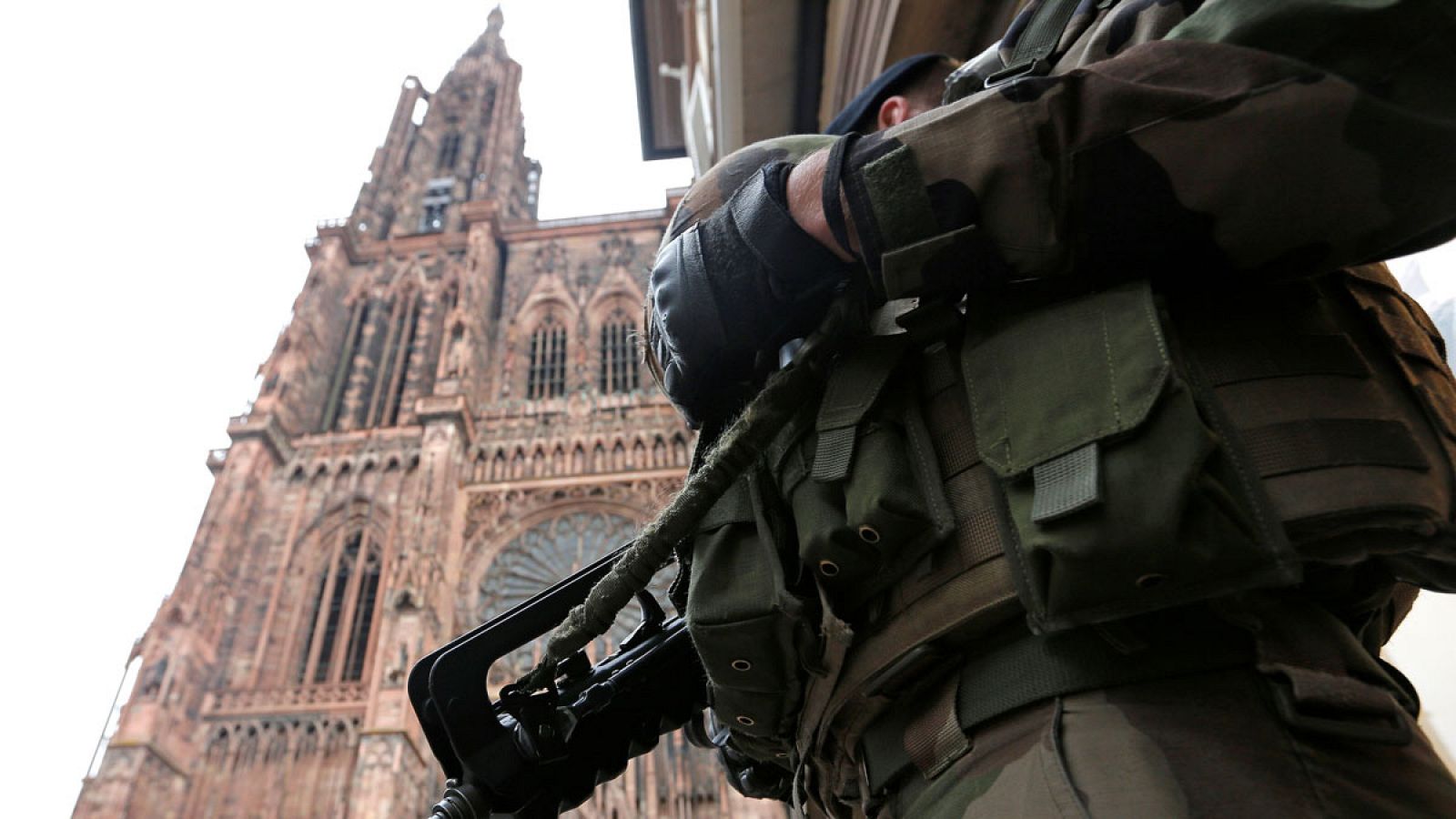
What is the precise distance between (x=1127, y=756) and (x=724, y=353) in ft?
2.43

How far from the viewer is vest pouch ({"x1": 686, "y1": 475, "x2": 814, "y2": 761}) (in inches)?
50.9

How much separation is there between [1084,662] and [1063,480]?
0.68 ft

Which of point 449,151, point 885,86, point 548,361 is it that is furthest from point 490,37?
point 885,86

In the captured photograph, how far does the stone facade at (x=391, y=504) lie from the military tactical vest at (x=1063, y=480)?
1318cm

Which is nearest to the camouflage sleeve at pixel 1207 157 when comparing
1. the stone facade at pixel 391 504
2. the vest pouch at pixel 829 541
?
the vest pouch at pixel 829 541

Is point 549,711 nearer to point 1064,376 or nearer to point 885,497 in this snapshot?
point 885,497

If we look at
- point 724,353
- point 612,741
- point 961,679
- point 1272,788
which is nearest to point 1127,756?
point 1272,788

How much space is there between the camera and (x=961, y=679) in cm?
112

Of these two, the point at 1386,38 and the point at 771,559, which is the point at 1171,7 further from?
the point at 771,559

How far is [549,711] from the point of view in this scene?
73.5 inches

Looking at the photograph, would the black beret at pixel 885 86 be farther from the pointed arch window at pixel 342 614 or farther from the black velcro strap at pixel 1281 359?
the pointed arch window at pixel 342 614

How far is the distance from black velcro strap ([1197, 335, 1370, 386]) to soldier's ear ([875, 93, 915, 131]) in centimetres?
85

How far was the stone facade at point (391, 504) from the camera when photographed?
13.9 m

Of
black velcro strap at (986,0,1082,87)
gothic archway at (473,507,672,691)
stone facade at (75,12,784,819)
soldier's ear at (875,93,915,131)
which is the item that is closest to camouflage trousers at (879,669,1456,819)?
black velcro strap at (986,0,1082,87)
